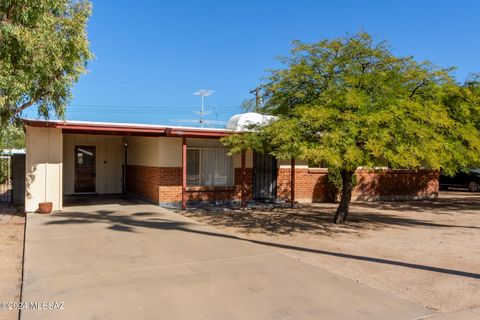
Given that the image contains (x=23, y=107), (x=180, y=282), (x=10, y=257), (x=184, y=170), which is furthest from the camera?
(x=184, y=170)

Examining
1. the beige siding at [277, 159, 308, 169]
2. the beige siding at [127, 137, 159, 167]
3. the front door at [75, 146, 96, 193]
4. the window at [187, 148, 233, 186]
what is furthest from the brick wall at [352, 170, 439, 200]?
the front door at [75, 146, 96, 193]

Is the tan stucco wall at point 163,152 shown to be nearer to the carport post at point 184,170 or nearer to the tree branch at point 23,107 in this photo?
the carport post at point 184,170

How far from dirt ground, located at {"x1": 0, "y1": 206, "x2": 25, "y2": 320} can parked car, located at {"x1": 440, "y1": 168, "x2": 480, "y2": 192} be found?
23.1 meters

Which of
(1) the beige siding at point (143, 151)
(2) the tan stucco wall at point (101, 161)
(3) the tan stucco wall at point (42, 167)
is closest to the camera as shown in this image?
(3) the tan stucco wall at point (42, 167)

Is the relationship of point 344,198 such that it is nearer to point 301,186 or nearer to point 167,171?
point 301,186

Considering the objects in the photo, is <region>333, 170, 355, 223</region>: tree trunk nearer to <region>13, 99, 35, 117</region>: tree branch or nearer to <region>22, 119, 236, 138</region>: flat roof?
<region>22, 119, 236, 138</region>: flat roof

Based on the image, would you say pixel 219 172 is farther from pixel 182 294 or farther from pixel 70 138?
pixel 182 294

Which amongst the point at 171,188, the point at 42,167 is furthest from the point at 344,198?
the point at 42,167

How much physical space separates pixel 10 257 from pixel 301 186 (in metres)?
11.1

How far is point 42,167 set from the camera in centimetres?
1189

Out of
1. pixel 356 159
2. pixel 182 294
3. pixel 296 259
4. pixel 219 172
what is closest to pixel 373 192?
pixel 219 172

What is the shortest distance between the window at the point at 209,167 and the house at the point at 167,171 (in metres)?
0.04

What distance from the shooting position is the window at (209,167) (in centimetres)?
1420

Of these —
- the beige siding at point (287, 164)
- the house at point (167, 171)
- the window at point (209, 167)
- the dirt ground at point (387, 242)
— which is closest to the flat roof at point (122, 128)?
the house at point (167, 171)
